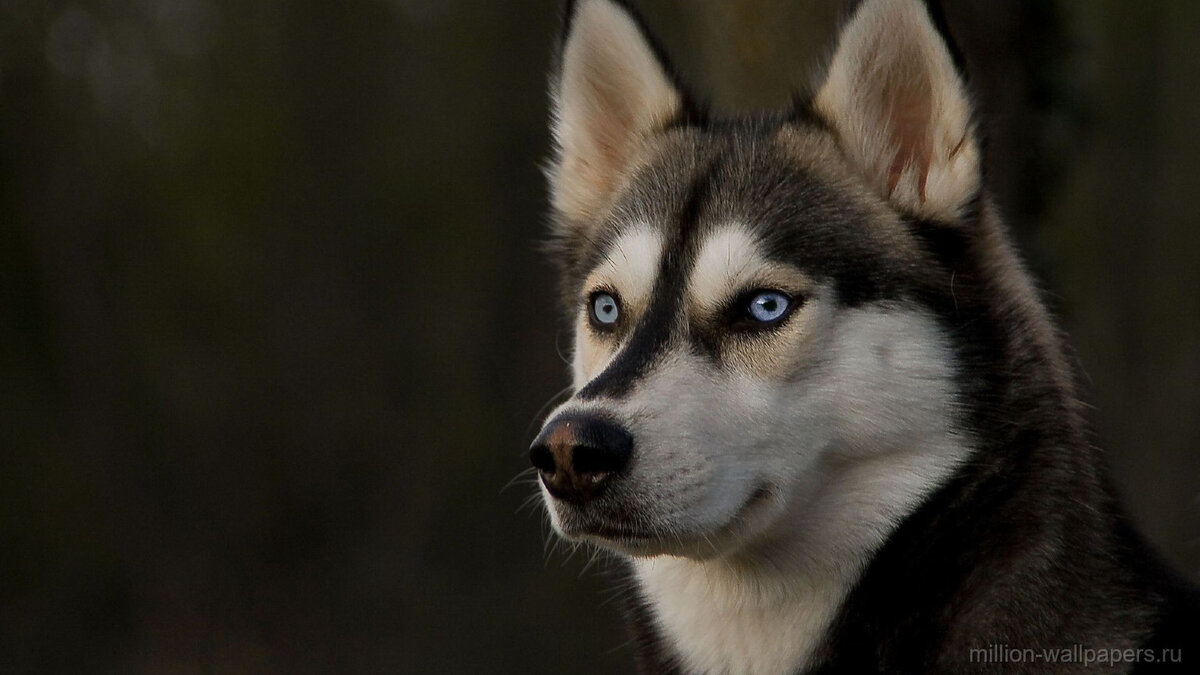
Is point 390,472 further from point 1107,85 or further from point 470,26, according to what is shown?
point 1107,85

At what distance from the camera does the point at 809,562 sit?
3.58 metres

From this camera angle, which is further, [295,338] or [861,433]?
[295,338]

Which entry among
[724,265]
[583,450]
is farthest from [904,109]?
[583,450]

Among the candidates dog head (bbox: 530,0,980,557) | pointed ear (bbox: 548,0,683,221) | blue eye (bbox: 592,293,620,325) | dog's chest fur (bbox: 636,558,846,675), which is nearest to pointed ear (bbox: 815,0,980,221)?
dog head (bbox: 530,0,980,557)

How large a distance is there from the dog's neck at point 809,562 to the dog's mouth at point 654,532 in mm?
125

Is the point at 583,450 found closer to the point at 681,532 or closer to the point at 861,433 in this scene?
the point at 681,532

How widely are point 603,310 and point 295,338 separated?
11325mm

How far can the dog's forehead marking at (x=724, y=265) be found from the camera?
362cm

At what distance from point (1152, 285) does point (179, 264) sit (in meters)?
9.70

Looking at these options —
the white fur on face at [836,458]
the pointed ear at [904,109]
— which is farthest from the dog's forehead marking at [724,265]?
the pointed ear at [904,109]

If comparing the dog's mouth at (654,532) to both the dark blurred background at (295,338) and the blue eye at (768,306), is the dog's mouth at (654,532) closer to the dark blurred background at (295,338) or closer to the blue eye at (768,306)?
the blue eye at (768,306)

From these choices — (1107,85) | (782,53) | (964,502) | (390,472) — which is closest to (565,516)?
(964,502)

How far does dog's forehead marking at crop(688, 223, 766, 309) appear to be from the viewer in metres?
3.62

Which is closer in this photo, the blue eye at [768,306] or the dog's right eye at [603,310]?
the blue eye at [768,306]
